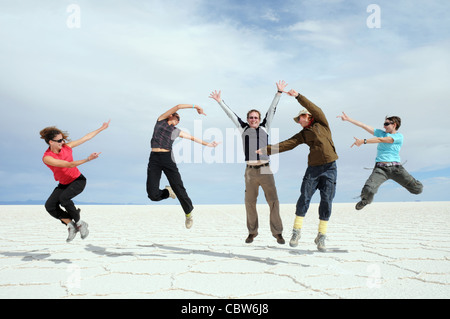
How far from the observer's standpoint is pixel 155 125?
4.54m

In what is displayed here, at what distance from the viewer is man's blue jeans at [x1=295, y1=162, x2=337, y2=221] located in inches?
153

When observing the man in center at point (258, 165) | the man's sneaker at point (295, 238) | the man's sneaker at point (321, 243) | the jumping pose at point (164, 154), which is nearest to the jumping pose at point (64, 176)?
the jumping pose at point (164, 154)

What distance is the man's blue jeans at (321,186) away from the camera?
3.89 meters

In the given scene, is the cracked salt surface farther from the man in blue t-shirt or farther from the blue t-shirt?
the blue t-shirt

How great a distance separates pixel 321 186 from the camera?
156 inches

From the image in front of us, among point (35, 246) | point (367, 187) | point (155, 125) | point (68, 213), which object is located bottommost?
point (35, 246)

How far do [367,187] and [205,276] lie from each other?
2766 millimetres

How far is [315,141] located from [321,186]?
18.9 inches

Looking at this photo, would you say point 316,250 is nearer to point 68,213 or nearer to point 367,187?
point 367,187

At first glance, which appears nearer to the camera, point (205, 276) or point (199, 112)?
point (205, 276)

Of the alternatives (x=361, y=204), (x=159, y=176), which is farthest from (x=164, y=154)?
(x=361, y=204)

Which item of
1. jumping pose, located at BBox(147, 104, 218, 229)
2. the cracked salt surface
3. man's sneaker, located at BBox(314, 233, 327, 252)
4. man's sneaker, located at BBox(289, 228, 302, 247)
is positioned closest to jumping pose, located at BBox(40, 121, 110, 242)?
the cracked salt surface
